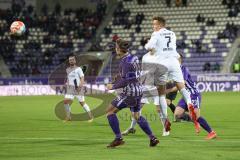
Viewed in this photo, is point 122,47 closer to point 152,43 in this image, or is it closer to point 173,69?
point 152,43

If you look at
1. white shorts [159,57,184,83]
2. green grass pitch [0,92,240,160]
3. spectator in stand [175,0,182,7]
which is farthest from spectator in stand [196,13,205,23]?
white shorts [159,57,184,83]

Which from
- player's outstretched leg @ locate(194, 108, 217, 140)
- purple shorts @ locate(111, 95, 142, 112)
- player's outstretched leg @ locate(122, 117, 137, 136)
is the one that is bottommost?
player's outstretched leg @ locate(122, 117, 137, 136)

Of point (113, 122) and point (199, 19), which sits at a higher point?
point (199, 19)

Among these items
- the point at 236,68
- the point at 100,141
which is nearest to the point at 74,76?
the point at 100,141

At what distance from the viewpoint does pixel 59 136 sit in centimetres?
1538

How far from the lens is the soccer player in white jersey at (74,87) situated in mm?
21406

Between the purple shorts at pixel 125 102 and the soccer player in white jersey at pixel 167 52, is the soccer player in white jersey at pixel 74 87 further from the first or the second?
the purple shorts at pixel 125 102

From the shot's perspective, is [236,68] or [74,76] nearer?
[74,76]

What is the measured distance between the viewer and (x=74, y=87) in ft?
71.7

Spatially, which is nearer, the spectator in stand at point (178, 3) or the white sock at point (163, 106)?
the white sock at point (163, 106)

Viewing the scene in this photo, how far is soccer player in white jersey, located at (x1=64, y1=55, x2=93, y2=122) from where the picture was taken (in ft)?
70.2

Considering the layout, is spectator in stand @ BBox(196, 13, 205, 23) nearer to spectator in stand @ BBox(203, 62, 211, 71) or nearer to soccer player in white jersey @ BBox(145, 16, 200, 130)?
spectator in stand @ BBox(203, 62, 211, 71)

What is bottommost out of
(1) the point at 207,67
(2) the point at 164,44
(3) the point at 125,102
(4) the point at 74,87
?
(1) the point at 207,67

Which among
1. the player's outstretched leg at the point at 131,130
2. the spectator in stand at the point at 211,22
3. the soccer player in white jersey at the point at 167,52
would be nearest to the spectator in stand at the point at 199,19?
the spectator in stand at the point at 211,22
